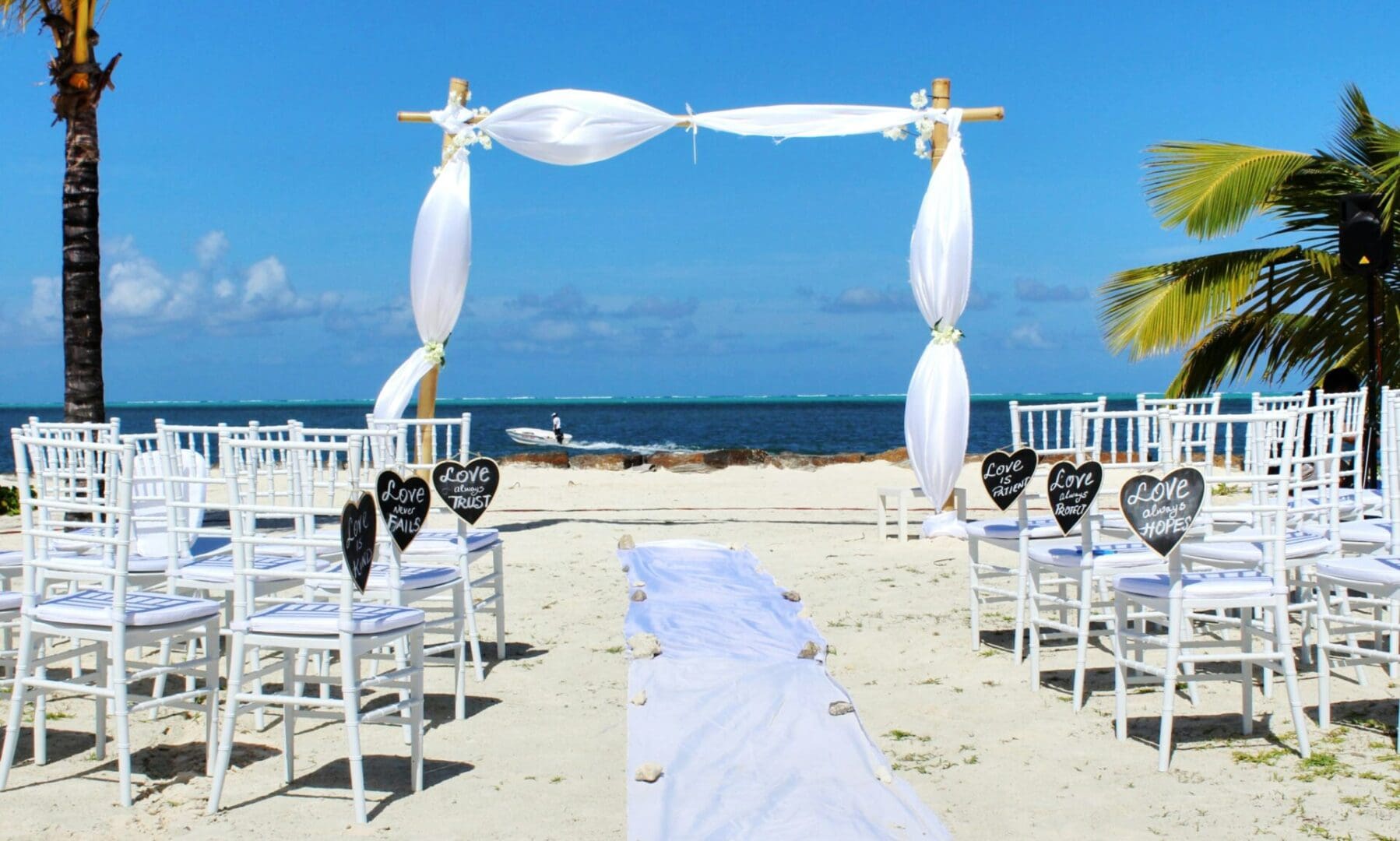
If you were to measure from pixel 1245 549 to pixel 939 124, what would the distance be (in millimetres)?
4278

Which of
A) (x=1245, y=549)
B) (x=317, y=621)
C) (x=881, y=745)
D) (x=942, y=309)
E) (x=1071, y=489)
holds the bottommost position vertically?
(x=881, y=745)

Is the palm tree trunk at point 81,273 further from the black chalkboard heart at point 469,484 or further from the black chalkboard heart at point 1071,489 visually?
the black chalkboard heart at point 1071,489

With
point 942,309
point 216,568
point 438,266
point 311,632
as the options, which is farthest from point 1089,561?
point 438,266

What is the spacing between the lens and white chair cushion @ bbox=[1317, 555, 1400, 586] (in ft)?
11.9

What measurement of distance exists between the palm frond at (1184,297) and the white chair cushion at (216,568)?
25.9 feet

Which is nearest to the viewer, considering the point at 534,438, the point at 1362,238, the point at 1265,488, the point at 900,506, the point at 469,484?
the point at 1265,488

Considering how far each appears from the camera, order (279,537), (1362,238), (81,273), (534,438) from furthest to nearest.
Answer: (534,438) < (81,273) < (1362,238) < (279,537)

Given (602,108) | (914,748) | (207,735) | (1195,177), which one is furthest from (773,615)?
(1195,177)

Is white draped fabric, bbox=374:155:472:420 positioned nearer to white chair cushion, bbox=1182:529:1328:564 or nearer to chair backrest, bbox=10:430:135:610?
chair backrest, bbox=10:430:135:610

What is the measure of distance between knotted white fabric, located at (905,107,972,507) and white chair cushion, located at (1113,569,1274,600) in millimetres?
3656

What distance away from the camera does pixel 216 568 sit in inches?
159

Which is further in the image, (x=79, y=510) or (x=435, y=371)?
(x=435, y=371)

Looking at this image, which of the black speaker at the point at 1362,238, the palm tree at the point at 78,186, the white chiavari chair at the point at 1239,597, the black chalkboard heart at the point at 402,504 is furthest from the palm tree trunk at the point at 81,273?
the black speaker at the point at 1362,238

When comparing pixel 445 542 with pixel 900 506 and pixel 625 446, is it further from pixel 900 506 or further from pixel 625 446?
pixel 625 446
